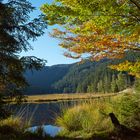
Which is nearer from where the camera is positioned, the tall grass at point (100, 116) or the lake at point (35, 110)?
the tall grass at point (100, 116)

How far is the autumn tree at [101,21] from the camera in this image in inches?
331

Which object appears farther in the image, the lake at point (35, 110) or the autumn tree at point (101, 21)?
the lake at point (35, 110)

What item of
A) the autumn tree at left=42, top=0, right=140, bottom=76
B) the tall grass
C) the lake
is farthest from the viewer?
the lake

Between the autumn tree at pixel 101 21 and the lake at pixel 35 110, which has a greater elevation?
the autumn tree at pixel 101 21

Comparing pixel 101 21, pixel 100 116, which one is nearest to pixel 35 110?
pixel 100 116

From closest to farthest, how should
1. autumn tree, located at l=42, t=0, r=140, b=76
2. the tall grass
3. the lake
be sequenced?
1. autumn tree, located at l=42, t=0, r=140, b=76
2. the tall grass
3. the lake

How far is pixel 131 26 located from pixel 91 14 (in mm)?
1435

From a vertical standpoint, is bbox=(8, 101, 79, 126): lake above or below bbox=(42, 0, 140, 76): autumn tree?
below

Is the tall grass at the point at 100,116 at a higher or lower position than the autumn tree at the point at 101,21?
lower

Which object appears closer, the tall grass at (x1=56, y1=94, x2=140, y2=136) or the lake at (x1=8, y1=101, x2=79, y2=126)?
the tall grass at (x1=56, y1=94, x2=140, y2=136)

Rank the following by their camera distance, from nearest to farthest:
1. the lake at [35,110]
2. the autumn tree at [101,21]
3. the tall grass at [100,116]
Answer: the autumn tree at [101,21], the tall grass at [100,116], the lake at [35,110]

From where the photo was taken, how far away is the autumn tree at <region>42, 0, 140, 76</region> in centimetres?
841

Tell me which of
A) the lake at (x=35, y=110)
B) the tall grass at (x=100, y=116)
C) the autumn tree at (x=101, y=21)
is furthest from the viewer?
the lake at (x=35, y=110)

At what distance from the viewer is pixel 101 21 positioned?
339 inches
